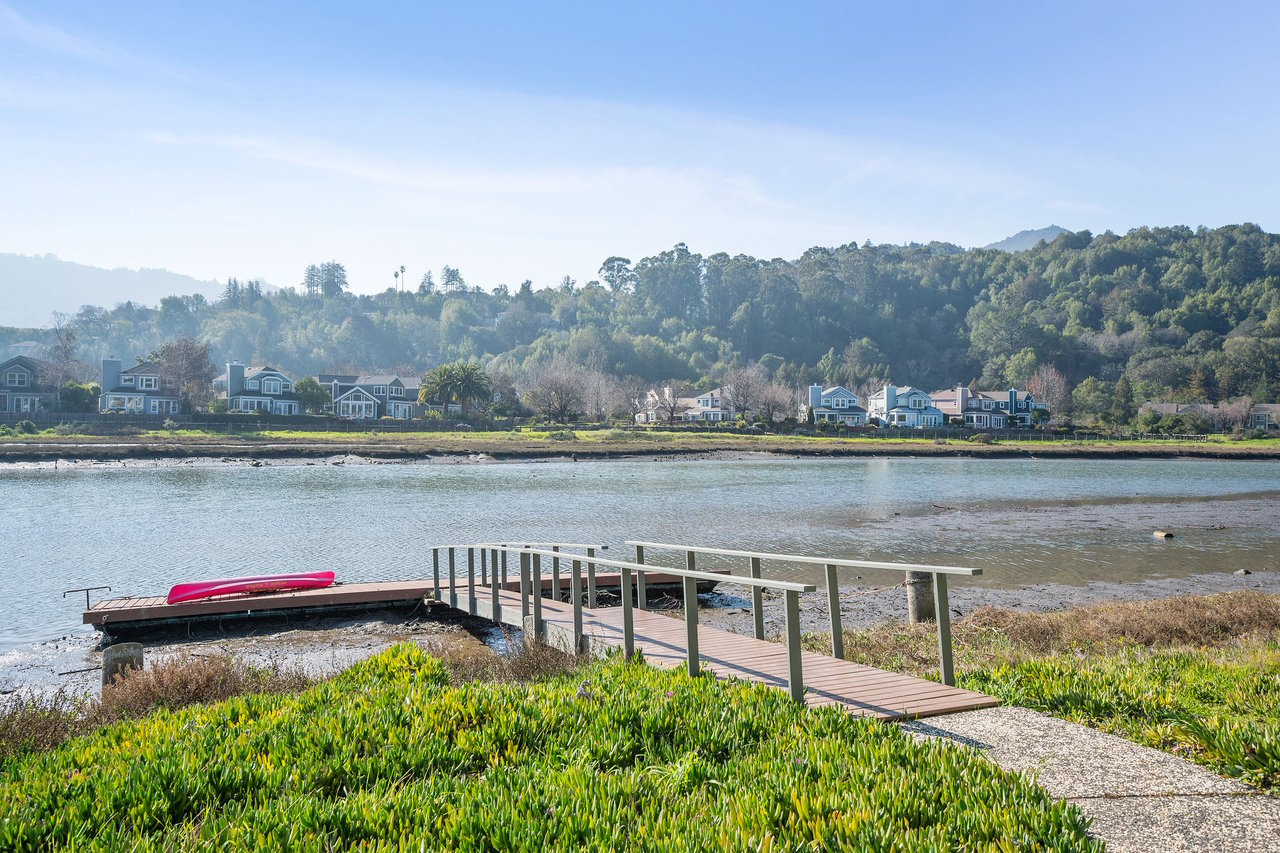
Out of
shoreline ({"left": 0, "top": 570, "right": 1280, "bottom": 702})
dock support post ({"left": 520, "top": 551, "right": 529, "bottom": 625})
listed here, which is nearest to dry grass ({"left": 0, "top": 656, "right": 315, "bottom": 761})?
shoreline ({"left": 0, "top": 570, "right": 1280, "bottom": 702})

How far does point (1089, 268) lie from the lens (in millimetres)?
180875

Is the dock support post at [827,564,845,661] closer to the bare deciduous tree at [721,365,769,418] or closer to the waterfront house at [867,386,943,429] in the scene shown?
the bare deciduous tree at [721,365,769,418]

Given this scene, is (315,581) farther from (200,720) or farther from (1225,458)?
(1225,458)

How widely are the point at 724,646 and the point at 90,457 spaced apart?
60399 mm

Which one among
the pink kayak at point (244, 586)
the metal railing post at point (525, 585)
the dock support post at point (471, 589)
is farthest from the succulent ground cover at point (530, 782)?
the pink kayak at point (244, 586)

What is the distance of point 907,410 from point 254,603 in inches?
4350

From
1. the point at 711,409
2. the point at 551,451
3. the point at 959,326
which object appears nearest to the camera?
the point at 551,451

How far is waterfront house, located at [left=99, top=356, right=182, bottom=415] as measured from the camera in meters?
88.0

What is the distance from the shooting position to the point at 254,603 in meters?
15.1

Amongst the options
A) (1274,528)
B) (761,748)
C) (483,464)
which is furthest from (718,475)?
(761,748)

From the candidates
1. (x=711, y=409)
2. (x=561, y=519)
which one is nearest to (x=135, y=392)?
(x=711, y=409)

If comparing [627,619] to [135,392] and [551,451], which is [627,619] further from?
[135,392]

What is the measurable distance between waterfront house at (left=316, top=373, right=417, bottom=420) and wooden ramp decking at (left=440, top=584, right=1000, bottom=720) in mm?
93998

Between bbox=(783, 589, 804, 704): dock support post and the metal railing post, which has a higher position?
bbox=(783, 589, 804, 704): dock support post
